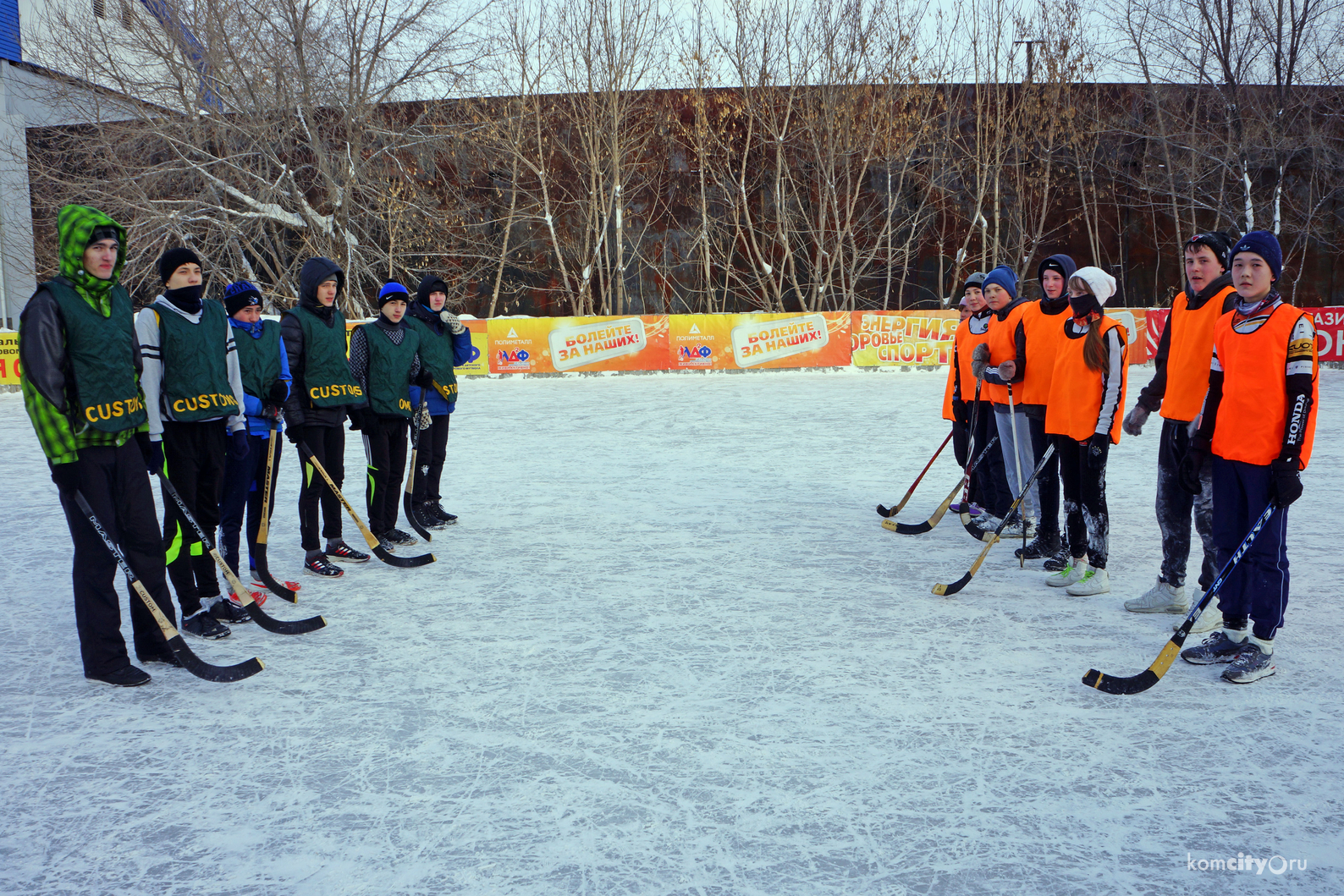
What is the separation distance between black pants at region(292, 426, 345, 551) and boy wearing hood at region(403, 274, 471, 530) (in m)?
0.75

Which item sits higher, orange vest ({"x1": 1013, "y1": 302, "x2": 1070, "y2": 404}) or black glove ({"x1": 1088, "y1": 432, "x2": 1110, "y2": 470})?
orange vest ({"x1": 1013, "y1": 302, "x2": 1070, "y2": 404})

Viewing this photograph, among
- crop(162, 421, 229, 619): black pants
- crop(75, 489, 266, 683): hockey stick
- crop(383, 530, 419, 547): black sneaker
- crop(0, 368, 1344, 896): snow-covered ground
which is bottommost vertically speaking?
crop(0, 368, 1344, 896): snow-covered ground

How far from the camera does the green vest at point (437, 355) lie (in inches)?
217

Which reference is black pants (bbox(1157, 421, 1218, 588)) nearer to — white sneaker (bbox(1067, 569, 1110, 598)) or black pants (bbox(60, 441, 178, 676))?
white sneaker (bbox(1067, 569, 1110, 598))

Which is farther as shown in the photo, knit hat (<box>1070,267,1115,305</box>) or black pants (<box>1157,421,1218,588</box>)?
knit hat (<box>1070,267,1115,305</box>)

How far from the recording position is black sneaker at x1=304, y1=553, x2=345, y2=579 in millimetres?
4758

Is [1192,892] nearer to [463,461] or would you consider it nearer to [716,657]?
[716,657]

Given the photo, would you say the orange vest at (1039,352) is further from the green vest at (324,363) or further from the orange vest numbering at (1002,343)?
the green vest at (324,363)

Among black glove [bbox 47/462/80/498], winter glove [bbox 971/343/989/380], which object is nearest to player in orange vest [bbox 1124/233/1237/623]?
winter glove [bbox 971/343/989/380]

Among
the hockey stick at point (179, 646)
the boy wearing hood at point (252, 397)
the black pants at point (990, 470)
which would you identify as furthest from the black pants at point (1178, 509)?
the boy wearing hood at point (252, 397)

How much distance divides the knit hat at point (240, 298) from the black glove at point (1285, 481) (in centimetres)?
422

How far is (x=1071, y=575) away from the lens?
437 cm

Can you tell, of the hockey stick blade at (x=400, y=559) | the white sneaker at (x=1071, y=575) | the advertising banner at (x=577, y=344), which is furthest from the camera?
the advertising banner at (x=577, y=344)

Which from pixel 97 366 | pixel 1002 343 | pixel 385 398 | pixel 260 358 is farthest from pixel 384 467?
pixel 1002 343
